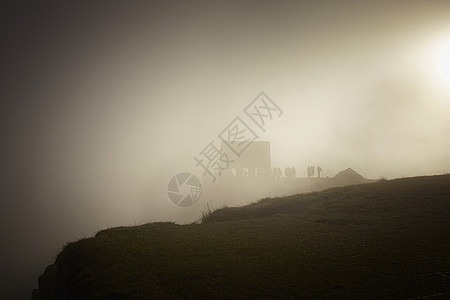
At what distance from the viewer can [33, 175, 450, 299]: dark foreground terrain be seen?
6668mm

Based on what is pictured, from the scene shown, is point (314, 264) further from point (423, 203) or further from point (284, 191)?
point (284, 191)

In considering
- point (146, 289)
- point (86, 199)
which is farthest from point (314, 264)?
point (86, 199)

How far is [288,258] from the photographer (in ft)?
29.2

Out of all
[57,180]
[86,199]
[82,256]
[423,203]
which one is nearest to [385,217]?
[423,203]

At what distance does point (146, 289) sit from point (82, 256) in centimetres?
619

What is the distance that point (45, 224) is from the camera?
102 meters

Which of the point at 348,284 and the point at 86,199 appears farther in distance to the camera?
the point at 86,199

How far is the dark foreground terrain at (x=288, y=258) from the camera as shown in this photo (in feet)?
21.9

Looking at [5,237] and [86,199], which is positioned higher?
[86,199]

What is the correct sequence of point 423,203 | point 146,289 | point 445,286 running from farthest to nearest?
point 423,203 → point 146,289 → point 445,286

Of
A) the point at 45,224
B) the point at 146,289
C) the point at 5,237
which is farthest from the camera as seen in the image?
the point at 45,224

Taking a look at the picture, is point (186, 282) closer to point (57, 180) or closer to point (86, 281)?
point (86, 281)

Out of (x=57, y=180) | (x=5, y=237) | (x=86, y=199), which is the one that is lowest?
(x=5, y=237)

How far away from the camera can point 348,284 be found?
22.0 ft
